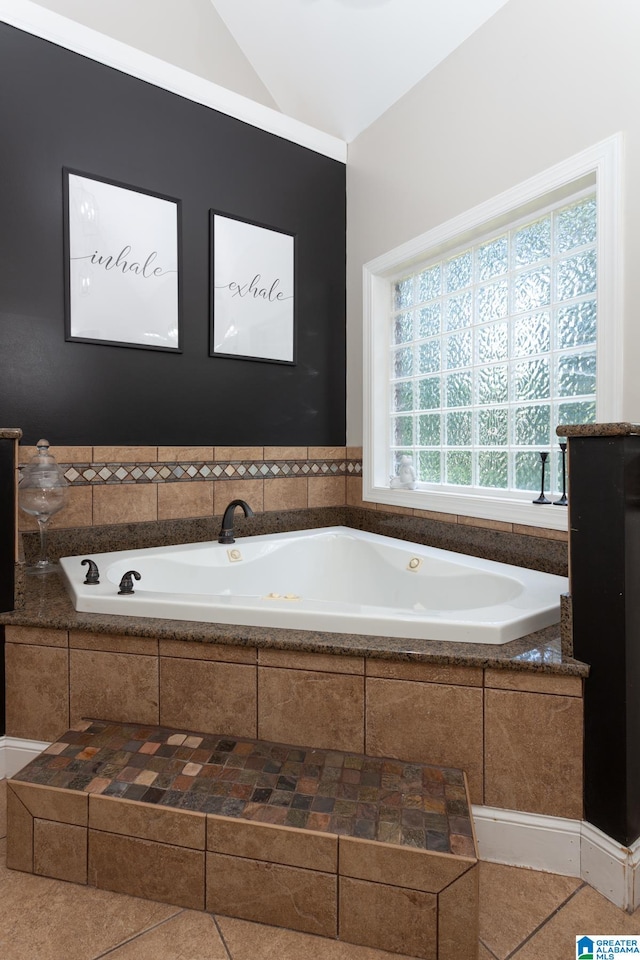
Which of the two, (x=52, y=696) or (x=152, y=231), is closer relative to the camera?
(x=52, y=696)

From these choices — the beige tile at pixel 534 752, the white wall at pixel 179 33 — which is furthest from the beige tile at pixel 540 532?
the white wall at pixel 179 33

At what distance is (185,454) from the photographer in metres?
2.65

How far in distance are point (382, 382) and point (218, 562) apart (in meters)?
1.35

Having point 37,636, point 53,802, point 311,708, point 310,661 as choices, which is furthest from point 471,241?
point 53,802

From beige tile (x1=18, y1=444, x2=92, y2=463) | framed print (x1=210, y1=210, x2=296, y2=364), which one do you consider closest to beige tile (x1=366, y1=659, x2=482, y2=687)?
beige tile (x1=18, y1=444, x2=92, y2=463)

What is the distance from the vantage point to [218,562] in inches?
97.7

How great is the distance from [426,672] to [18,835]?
1096 millimetres

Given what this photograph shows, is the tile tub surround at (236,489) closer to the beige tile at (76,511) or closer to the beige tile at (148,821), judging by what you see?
the beige tile at (76,511)

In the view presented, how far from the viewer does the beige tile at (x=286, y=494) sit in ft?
9.58

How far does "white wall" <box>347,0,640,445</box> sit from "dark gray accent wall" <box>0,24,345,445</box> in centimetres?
26

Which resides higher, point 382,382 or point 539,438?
point 382,382

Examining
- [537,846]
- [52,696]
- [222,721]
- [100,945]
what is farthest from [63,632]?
[537,846]

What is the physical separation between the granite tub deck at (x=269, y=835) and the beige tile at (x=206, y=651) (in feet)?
0.75

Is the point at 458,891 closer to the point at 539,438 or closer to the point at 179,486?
the point at 539,438
